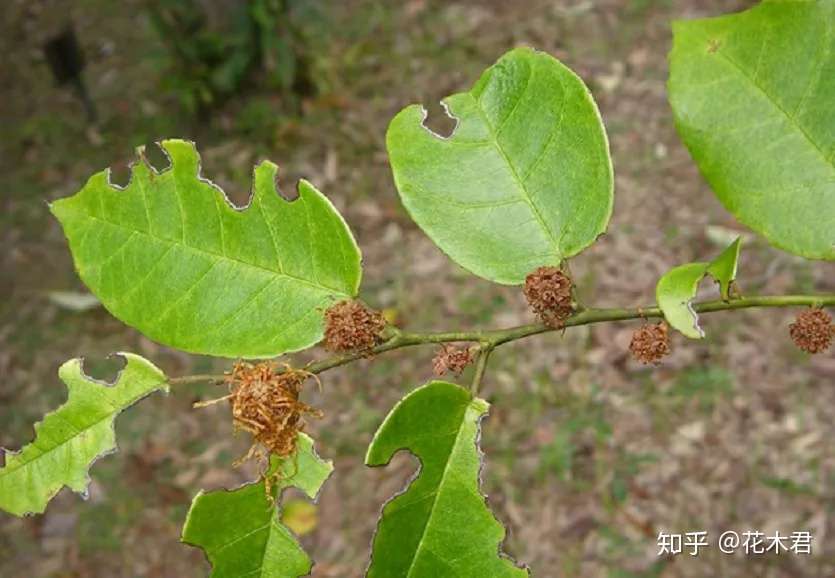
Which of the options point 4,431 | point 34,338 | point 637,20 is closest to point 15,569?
point 4,431

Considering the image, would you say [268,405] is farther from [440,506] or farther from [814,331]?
[814,331]

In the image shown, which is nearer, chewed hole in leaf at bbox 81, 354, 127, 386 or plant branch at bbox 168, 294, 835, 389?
plant branch at bbox 168, 294, 835, 389

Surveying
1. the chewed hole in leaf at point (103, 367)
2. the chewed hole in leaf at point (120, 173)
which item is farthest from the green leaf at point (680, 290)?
the chewed hole in leaf at point (120, 173)

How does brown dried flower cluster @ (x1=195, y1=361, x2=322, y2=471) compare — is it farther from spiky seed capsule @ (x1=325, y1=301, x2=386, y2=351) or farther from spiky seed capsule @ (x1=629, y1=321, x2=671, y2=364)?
spiky seed capsule @ (x1=629, y1=321, x2=671, y2=364)

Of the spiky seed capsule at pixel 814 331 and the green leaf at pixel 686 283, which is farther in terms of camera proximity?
the spiky seed capsule at pixel 814 331

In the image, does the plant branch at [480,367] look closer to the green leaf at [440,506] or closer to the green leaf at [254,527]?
the green leaf at [440,506]

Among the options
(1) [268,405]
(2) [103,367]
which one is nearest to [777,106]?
(1) [268,405]

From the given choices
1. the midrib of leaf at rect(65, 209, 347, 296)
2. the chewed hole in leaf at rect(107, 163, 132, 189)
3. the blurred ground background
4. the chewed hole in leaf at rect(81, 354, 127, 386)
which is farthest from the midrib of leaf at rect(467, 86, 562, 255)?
the chewed hole in leaf at rect(107, 163, 132, 189)
